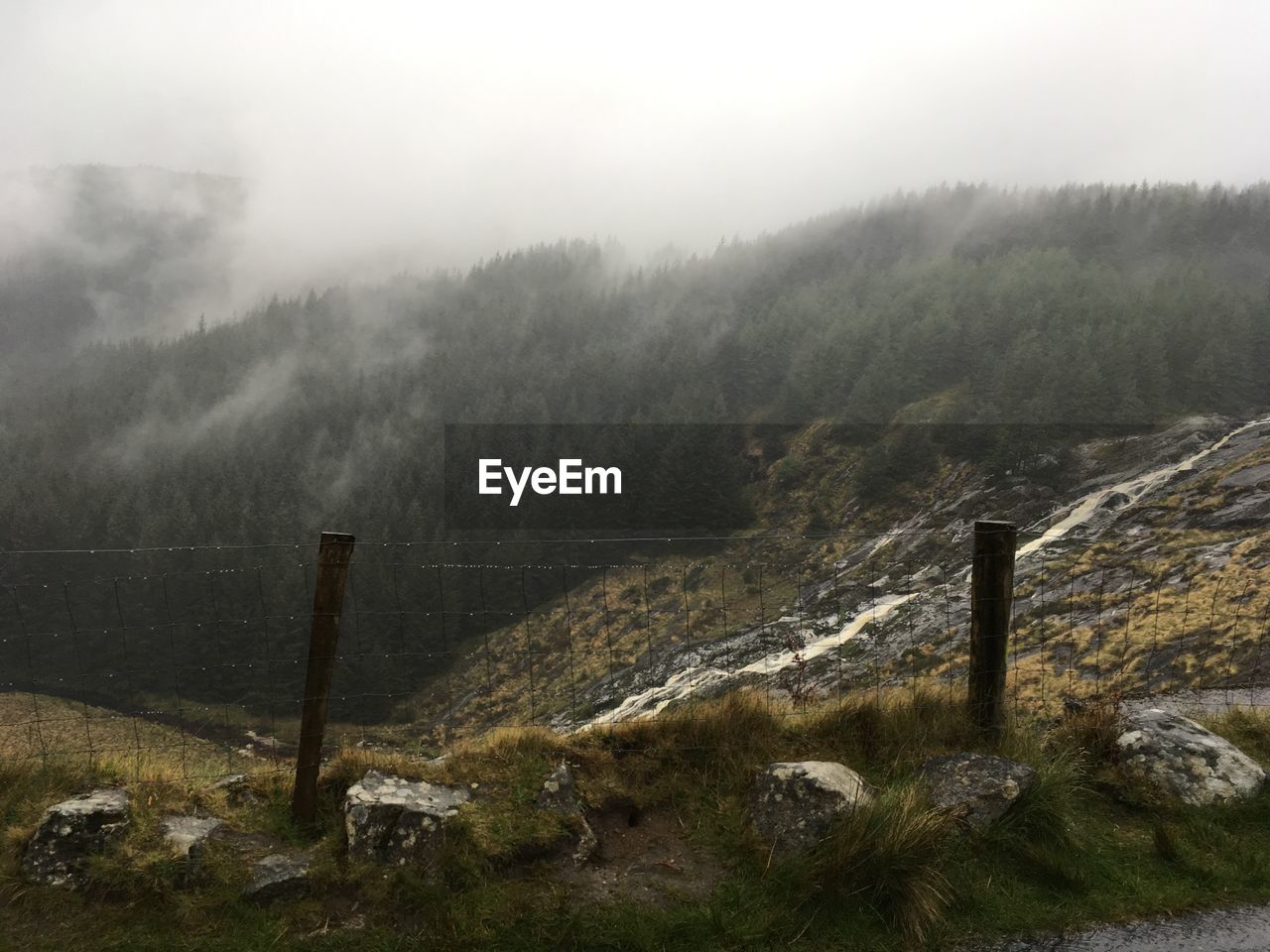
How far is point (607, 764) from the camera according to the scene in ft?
18.8

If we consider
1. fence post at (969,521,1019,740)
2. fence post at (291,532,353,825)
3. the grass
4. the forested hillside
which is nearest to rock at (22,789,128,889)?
the grass

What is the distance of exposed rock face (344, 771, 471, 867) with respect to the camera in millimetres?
4691

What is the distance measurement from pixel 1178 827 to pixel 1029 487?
5323 centimetres

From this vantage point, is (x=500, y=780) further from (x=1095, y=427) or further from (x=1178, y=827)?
(x=1095, y=427)

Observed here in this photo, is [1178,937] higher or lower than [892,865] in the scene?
lower

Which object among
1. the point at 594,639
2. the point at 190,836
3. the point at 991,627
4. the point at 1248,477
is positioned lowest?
the point at 594,639

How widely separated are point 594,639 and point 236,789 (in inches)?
1548

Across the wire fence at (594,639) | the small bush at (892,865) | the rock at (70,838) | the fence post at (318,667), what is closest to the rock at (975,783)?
the small bush at (892,865)

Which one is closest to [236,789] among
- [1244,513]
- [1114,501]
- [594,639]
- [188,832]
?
[188,832]

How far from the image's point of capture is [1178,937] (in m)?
4.38

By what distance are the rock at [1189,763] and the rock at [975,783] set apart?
1321 mm

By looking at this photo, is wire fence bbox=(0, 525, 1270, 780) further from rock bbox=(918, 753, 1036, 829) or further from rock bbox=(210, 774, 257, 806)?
rock bbox=(918, 753, 1036, 829)

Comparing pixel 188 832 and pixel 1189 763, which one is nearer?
pixel 188 832

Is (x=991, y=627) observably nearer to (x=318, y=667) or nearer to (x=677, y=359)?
(x=318, y=667)
